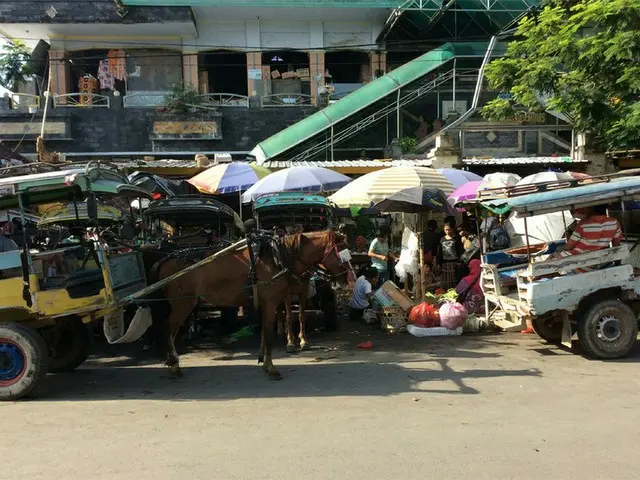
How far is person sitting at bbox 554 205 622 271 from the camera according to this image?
710cm

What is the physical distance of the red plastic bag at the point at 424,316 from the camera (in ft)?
29.8

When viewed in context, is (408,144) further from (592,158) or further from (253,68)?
(253,68)

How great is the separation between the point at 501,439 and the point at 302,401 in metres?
2.03

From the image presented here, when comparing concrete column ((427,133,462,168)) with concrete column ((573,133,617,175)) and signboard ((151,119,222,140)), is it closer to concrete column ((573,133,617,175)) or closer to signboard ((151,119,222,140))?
concrete column ((573,133,617,175))

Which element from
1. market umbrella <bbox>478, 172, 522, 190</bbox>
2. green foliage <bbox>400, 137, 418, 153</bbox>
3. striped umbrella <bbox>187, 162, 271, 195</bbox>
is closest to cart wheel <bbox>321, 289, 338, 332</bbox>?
striped umbrella <bbox>187, 162, 271, 195</bbox>

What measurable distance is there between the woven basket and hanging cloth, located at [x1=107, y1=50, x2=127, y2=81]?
16.8 m

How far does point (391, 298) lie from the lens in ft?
31.2

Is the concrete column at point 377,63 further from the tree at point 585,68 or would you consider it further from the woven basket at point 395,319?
the woven basket at point 395,319

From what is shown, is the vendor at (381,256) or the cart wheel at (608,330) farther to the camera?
the vendor at (381,256)

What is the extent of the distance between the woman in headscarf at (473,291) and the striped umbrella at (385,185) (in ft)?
5.36

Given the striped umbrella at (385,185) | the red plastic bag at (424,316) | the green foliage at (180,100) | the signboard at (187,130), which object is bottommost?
the red plastic bag at (424,316)

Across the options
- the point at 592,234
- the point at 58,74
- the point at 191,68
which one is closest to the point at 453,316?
the point at 592,234

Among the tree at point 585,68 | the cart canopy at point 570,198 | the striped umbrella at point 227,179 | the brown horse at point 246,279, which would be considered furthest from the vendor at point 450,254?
the brown horse at point 246,279

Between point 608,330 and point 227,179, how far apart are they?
7.99m
